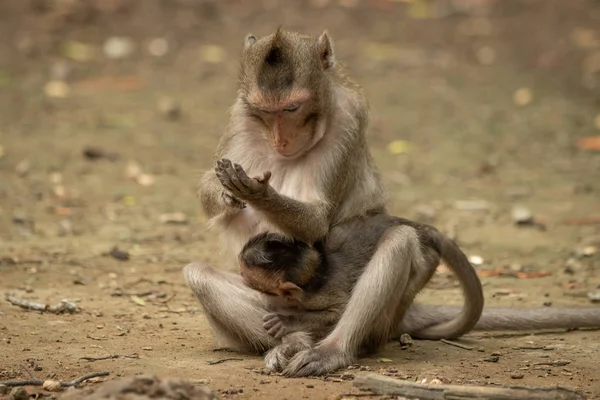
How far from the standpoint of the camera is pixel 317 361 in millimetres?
6391

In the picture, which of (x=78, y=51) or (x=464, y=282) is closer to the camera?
(x=464, y=282)

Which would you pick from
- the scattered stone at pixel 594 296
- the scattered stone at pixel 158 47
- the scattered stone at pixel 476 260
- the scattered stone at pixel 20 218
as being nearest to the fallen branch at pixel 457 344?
the scattered stone at pixel 594 296

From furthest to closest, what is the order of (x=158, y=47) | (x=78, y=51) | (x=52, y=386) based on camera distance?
1. (x=158, y=47)
2. (x=78, y=51)
3. (x=52, y=386)

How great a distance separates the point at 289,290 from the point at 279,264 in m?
0.17

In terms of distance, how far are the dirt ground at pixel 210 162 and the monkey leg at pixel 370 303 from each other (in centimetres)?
22

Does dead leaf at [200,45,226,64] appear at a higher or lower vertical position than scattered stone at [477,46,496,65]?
lower

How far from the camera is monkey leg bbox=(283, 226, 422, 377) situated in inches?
255

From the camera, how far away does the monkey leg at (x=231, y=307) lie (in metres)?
6.69

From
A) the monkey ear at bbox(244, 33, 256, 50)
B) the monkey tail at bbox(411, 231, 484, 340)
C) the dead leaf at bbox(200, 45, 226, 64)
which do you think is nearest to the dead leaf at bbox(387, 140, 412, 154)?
the dead leaf at bbox(200, 45, 226, 64)

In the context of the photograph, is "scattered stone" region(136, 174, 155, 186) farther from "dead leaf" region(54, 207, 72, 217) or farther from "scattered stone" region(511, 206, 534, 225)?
"scattered stone" region(511, 206, 534, 225)

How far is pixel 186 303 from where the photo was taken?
325 inches

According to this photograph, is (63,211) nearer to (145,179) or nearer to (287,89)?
(145,179)

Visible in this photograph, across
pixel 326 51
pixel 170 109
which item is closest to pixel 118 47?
pixel 170 109

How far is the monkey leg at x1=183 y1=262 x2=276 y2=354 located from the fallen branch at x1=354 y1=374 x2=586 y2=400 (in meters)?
1.13
